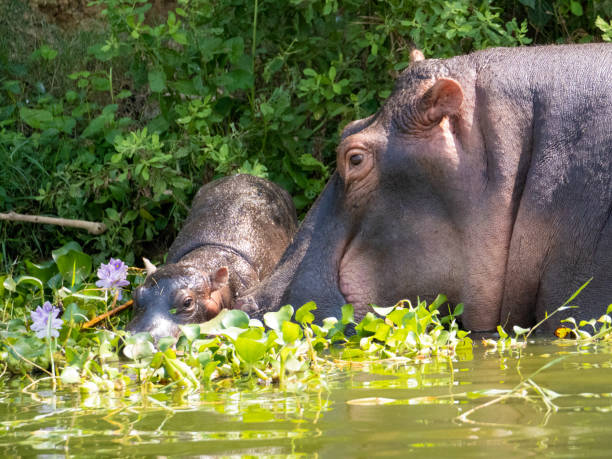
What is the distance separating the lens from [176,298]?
4855 millimetres

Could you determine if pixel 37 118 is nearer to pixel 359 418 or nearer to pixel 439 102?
pixel 439 102

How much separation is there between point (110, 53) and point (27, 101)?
1.54 meters

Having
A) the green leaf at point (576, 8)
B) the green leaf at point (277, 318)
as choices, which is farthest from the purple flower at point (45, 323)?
Result: the green leaf at point (576, 8)

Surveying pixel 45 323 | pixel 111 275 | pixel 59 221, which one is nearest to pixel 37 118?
pixel 59 221

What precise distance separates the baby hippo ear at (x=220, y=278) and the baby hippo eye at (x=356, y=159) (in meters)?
1.49

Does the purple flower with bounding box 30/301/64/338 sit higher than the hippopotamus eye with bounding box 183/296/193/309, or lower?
lower

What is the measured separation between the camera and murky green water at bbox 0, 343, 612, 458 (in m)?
1.57

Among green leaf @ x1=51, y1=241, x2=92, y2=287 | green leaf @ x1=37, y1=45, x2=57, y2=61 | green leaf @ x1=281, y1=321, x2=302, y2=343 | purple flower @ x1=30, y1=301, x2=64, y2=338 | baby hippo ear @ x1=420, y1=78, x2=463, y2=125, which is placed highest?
green leaf @ x1=37, y1=45, x2=57, y2=61

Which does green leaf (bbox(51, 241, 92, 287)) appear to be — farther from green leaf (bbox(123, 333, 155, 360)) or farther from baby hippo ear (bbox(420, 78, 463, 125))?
green leaf (bbox(123, 333, 155, 360))

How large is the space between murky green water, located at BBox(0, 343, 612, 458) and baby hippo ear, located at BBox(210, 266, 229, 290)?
252 centimetres

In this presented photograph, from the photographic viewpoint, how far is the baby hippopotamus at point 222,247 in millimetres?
4957

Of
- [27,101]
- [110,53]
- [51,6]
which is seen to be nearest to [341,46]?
[110,53]

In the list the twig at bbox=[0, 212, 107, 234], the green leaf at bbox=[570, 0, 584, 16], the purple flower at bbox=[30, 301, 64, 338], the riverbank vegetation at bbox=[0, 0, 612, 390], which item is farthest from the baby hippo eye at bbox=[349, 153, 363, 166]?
the green leaf at bbox=[570, 0, 584, 16]

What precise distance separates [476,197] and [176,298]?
1783 millimetres
